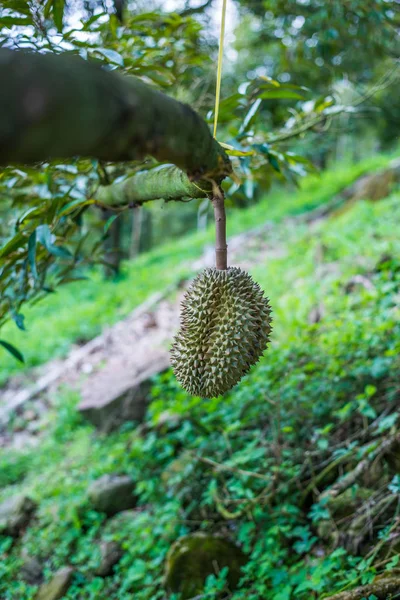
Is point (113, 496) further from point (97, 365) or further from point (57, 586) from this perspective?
point (97, 365)

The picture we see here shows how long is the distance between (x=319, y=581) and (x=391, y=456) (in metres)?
0.60

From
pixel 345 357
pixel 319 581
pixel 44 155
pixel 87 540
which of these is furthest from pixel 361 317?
pixel 44 155

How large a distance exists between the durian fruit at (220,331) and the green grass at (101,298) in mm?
3698

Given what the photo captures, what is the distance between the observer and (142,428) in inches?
143

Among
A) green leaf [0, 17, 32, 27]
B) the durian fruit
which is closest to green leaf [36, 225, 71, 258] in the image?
the durian fruit

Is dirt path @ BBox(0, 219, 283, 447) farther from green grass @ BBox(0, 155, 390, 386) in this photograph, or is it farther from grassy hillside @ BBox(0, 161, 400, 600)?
grassy hillside @ BBox(0, 161, 400, 600)

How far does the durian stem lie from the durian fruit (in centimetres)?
9

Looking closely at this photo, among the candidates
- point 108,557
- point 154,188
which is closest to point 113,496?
point 108,557

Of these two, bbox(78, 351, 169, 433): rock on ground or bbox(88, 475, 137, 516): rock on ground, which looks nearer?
bbox(88, 475, 137, 516): rock on ground

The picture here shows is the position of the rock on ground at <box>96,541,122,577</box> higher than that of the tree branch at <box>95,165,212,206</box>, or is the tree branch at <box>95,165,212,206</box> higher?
the tree branch at <box>95,165,212,206</box>

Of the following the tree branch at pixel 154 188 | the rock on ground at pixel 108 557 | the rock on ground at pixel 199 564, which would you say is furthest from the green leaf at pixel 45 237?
the rock on ground at pixel 108 557

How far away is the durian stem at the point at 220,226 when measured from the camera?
99 centimetres

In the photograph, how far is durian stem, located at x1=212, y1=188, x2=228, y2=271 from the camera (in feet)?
Answer: 3.26

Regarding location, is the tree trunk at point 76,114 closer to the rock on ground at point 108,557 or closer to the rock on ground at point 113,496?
the rock on ground at point 108,557
